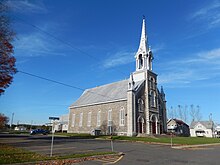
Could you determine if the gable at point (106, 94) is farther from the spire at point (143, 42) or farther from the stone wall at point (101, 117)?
the spire at point (143, 42)

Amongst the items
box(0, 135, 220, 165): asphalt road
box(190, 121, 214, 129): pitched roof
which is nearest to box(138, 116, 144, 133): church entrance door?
box(0, 135, 220, 165): asphalt road

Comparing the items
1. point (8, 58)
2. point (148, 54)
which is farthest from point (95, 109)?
A: point (8, 58)

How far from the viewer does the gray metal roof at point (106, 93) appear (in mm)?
41156

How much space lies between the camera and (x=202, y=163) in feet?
36.4

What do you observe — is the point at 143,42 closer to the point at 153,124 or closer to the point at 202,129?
the point at 153,124

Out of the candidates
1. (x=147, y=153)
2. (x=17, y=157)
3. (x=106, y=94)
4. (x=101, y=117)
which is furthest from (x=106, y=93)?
(x=17, y=157)

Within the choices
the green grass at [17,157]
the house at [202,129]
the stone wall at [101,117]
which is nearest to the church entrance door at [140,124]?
the stone wall at [101,117]

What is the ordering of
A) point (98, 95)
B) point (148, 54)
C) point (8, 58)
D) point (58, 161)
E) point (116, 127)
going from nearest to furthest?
1. point (58, 161)
2. point (8, 58)
3. point (116, 127)
4. point (148, 54)
5. point (98, 95)

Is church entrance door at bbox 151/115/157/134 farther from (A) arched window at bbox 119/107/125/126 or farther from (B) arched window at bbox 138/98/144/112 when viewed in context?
(A) arched window at bbox 119/107/125/126

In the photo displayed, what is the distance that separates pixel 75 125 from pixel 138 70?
2230cm

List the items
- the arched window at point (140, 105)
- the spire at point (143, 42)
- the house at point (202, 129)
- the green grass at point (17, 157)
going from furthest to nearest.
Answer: the house at point (202, 129) < the spire at point (143, 42) < the arched window at point (140, 105) < the green grass at point (17, 157)

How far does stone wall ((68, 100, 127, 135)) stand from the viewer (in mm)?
38750

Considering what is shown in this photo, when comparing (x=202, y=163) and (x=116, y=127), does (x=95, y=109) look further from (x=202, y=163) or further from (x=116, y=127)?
(x=202, y=163)

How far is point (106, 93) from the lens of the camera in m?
46.6
